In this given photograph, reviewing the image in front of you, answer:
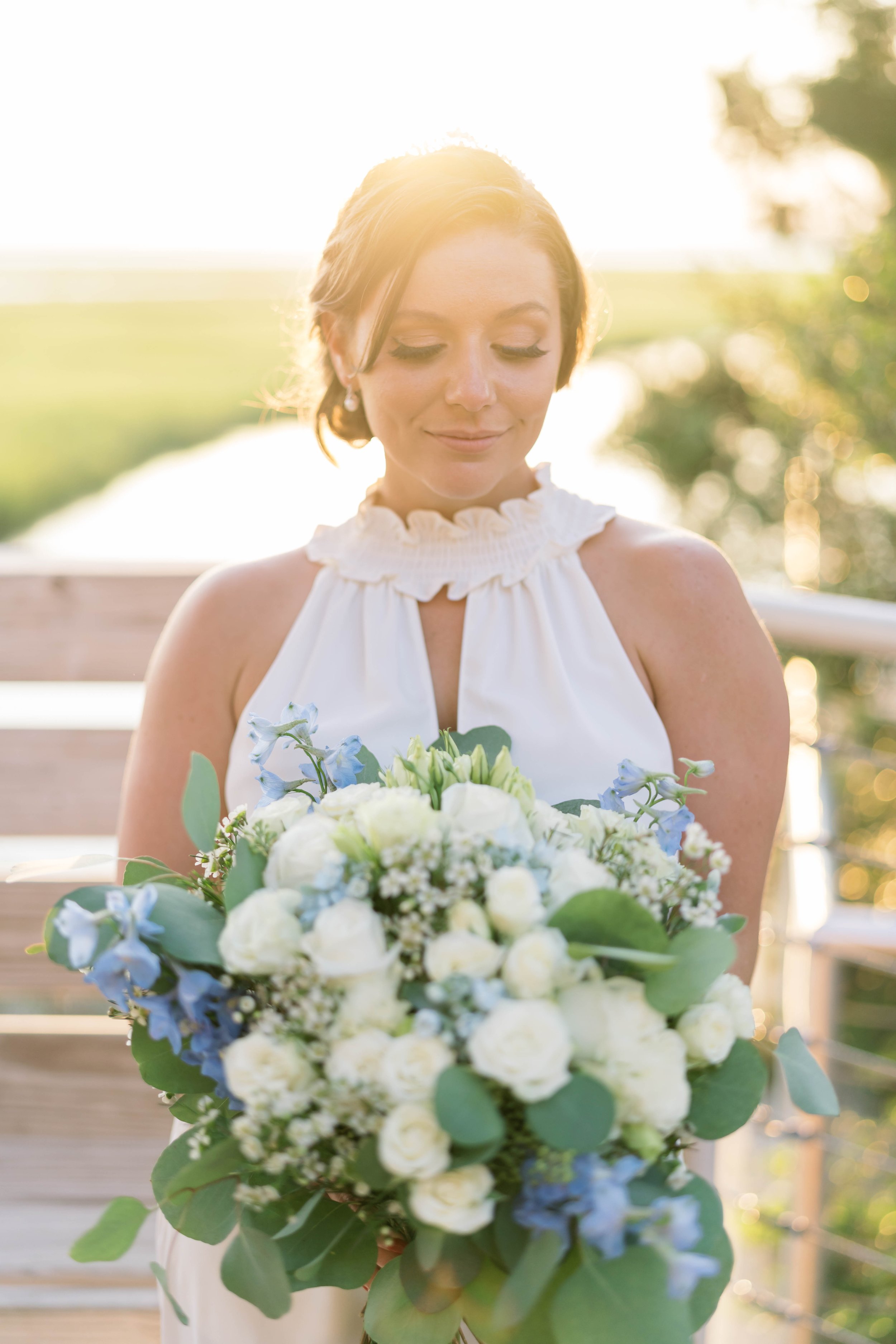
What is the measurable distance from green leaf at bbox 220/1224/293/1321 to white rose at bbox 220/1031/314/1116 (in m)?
0.17

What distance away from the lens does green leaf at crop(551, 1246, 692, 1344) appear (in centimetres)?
88

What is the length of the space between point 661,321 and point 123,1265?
3089 centimetres

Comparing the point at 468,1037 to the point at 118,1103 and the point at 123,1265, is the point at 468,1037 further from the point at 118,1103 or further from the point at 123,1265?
the point at 118,1103

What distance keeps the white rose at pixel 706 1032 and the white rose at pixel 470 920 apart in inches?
7.4

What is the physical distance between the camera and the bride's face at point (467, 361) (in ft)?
5.20

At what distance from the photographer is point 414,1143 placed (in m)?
0.86

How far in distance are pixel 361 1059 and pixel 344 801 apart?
0.26 metres

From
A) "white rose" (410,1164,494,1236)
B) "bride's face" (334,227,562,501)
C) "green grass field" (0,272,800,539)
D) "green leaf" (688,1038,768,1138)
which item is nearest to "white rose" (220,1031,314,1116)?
"white rose" (410,1164,494,1236)

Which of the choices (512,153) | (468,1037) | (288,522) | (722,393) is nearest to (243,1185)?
(468,1037)

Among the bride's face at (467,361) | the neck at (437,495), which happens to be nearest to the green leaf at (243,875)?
the bride's face at (467,361)

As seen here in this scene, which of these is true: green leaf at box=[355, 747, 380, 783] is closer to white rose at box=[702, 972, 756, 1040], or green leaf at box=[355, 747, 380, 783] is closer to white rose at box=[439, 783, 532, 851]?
white rose at box=[439, 783, 532, 851]

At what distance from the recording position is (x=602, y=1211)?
2.80ft

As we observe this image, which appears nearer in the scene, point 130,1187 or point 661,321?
point 130,1187

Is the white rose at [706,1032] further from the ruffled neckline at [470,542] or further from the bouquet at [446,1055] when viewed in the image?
the ruffled neckline at [470,542]
